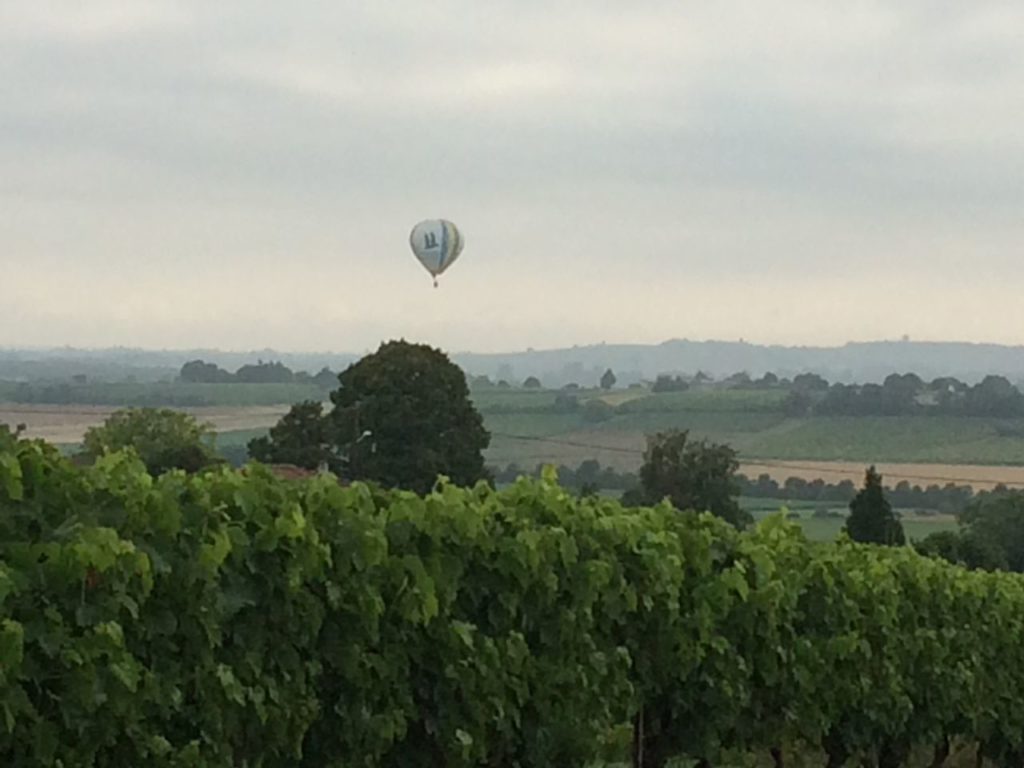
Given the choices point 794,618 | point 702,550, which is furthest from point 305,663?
point 794,618

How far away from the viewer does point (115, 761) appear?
624cm

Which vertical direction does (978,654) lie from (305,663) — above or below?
below

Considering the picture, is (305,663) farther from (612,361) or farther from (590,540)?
(612,361)

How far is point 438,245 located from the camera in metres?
64.4

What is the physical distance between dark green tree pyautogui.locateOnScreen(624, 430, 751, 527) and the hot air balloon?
41.9 ft

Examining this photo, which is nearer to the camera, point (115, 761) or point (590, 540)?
point (115, 761)

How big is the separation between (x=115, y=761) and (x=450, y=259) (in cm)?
5856

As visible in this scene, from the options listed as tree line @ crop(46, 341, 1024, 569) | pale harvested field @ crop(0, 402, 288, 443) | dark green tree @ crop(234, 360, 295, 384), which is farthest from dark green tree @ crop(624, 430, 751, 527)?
dark green tree @ crop(234, 360, 295, 384)

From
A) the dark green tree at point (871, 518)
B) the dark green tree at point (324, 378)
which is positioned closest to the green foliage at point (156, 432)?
the dark green tree at point (324, 378)

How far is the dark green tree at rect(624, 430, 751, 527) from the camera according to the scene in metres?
68.5

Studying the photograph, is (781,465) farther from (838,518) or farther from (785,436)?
(838,518)

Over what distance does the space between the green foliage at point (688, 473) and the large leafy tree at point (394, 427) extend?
11.2 m

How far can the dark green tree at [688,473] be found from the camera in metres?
68.5

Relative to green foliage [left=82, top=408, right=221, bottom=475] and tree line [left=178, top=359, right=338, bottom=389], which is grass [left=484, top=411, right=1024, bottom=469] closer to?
tree line [left=178, top=359, right=338, bottom=389]
